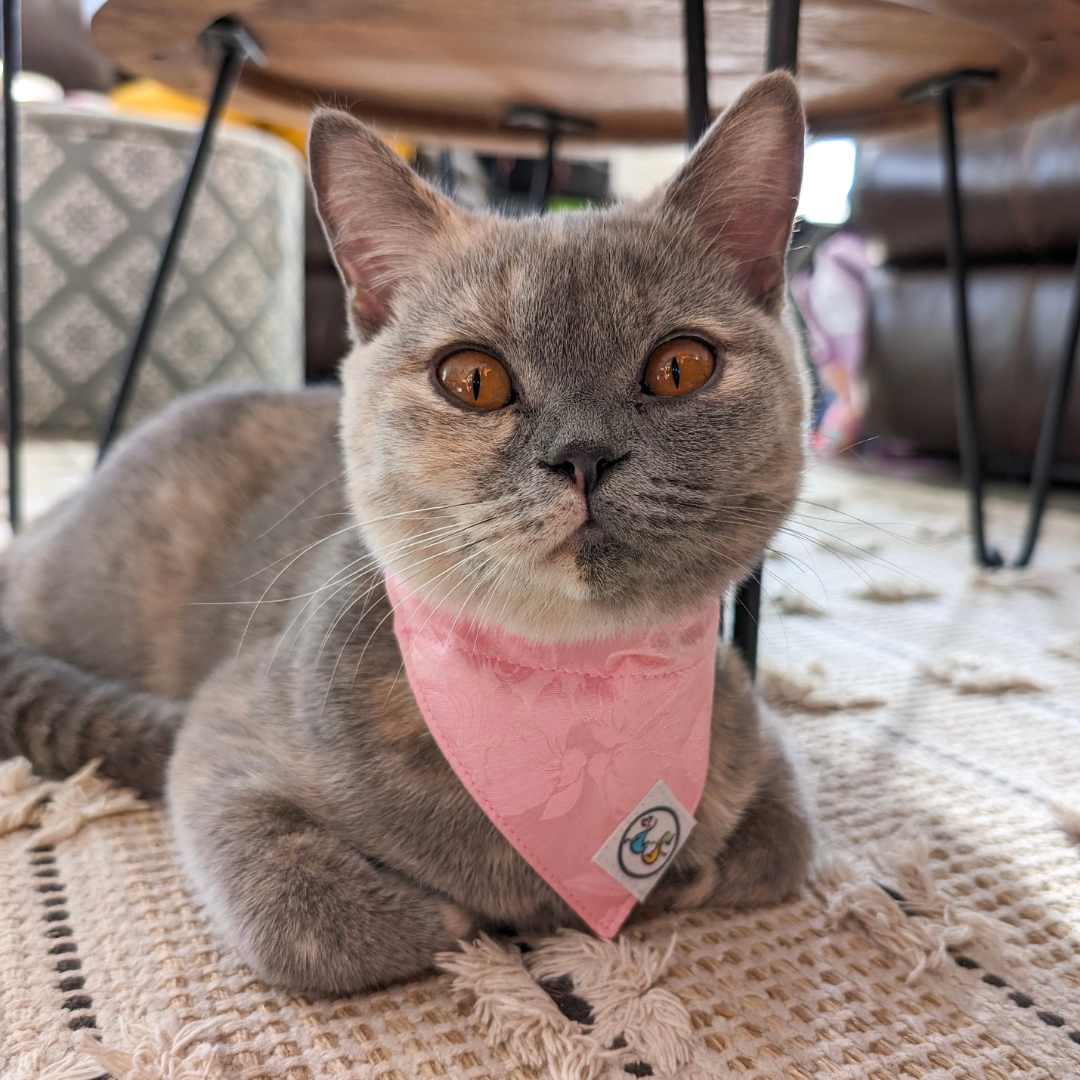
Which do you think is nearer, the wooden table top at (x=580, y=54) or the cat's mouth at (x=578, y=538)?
the cat's mouth at (x=578, y=538)

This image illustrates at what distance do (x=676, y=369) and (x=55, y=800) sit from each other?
0.67 meters

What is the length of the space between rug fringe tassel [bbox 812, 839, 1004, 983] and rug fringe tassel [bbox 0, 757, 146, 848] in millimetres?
624

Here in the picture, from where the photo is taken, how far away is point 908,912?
0.75 m

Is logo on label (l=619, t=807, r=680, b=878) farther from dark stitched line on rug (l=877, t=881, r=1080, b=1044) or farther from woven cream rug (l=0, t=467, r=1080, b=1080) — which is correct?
dark stitched line on rug (l=877, t=881, r=1080, b=1044)

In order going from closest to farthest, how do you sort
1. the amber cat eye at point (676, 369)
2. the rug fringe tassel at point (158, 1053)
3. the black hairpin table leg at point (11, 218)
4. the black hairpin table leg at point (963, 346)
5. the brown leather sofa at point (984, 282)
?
the rug fringe tassel at point (158, 1053)
the amber cat eye at point (676, 369)
the black hairpin table leg at point (11, 218)
the black hairpin table leg at point (963, 346)
the brown leather sofa at point (984, 282)

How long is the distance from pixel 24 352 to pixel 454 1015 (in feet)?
9.06

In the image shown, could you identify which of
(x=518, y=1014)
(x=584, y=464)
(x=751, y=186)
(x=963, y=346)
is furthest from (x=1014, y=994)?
(x=963, y=346)

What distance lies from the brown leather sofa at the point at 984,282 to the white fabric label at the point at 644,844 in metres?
2.09

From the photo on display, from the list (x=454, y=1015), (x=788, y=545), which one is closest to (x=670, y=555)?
(x=454, y=1015)

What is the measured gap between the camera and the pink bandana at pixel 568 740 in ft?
2.24

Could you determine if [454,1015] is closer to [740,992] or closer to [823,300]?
[740,992]

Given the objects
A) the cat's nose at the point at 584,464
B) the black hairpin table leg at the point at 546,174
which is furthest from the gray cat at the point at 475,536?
the black hairpin table leg at the point at 546,174

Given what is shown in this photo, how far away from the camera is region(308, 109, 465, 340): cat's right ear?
76 centimetres

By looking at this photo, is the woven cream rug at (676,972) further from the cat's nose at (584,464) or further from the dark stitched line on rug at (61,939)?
the cat's nose at (584,464)
